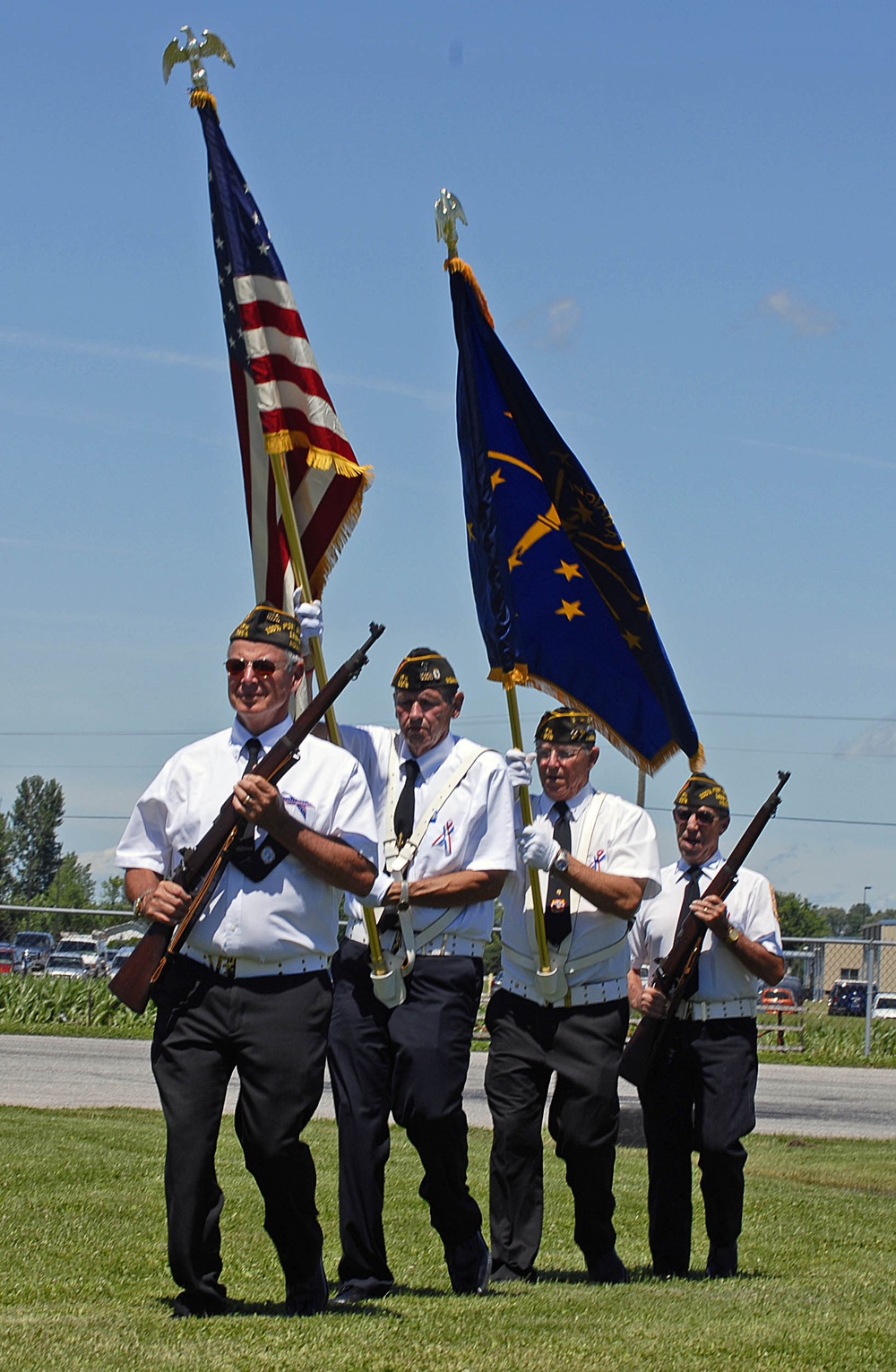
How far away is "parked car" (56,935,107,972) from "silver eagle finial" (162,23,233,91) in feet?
55.2

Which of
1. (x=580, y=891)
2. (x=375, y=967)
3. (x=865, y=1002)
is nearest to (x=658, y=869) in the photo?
(x=580, y=891)

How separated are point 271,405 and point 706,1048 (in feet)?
10.6

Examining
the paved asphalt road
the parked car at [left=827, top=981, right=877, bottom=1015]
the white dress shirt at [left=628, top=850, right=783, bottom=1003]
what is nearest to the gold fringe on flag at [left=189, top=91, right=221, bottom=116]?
the white dress shirt at [left=628, top=850, right=783, bottom=1003]

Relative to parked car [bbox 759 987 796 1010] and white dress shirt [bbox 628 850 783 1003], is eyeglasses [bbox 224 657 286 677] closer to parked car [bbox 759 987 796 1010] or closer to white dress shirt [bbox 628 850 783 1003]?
white dress shirt [bbox 628 850 783 1003]

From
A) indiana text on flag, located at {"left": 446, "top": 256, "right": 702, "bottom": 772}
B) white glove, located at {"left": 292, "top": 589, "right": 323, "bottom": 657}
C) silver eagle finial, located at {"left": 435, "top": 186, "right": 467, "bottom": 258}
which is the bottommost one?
white glove, located at {"left": 292, "top": 589, "right": 323, "bottom": 657}

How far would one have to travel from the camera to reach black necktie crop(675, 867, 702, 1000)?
7.42 m

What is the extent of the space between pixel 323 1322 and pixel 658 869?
98.1 inches

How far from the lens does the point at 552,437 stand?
8.05 m

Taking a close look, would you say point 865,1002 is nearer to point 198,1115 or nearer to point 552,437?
point 552,437

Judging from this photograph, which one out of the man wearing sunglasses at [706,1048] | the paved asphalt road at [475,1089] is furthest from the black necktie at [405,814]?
the paved asphalt road at [475,1089]

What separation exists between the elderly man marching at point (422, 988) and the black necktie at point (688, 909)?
1202 mm

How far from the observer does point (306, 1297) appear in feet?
18.2

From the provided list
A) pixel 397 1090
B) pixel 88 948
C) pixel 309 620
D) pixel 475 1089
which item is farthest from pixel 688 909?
pixel 88 948

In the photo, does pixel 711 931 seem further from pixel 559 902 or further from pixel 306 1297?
pixel 306 1297
